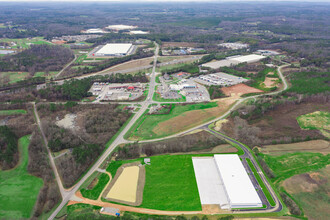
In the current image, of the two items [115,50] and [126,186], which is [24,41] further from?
[126,186]

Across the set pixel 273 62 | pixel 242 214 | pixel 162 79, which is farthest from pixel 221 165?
pixel 273 62

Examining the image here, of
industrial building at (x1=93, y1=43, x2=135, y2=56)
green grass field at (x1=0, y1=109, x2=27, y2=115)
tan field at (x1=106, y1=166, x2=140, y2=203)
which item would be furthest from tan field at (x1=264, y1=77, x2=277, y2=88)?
green grass field at (x1=0, y1=109, x2=27, y2=115)

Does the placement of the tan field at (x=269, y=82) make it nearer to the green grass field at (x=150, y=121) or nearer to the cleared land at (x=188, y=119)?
the cleared land at (x=188, y=119)

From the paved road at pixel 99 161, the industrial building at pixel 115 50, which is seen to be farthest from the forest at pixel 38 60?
the paved road at pixel 99 161

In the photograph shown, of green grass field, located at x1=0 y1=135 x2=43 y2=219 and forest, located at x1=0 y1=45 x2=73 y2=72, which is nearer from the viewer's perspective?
green grass field, located at x1=0 y1=135 x2=43 y2=219

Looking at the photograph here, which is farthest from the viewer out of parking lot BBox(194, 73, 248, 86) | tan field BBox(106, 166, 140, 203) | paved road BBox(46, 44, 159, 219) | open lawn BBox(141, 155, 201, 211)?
parking lot BBox(194, 73, 248, 86)

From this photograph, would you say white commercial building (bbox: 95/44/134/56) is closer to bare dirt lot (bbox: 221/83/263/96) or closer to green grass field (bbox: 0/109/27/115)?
green grass field (bbox: 0/109/27/115)
